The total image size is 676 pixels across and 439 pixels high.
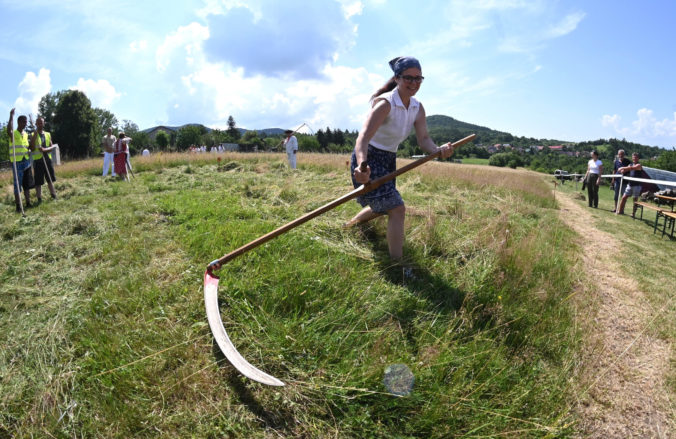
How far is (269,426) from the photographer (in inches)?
65.9

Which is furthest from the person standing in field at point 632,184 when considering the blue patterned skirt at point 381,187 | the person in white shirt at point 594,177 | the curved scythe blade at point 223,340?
the curved scythe blade at point 223,340

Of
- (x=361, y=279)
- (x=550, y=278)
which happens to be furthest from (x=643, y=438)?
(x=361, y=279)

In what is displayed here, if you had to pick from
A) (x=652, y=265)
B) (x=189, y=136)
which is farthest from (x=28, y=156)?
(x=189, y=136)

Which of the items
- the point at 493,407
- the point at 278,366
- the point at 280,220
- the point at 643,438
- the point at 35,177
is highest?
the point at 35,177

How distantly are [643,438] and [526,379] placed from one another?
64 cm

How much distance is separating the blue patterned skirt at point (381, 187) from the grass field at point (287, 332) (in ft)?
1.93

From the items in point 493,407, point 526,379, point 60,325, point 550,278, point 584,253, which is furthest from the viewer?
point 584,253

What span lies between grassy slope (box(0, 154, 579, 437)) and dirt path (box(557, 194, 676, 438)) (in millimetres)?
175

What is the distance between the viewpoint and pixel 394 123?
2.86 meters

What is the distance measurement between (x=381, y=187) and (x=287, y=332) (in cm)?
146

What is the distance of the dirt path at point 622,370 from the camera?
1.96 metres

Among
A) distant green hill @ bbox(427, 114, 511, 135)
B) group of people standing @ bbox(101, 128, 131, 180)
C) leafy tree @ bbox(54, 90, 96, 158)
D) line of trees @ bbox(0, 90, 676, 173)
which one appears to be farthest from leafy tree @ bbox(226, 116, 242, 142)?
group of people standing @ bbox(101, 128, 131, 180)

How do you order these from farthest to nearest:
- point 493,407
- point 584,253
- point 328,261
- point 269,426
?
point 584,253, point 328,261, point 493,407, point 269,426

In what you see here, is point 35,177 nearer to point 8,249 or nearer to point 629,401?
point 8,249
